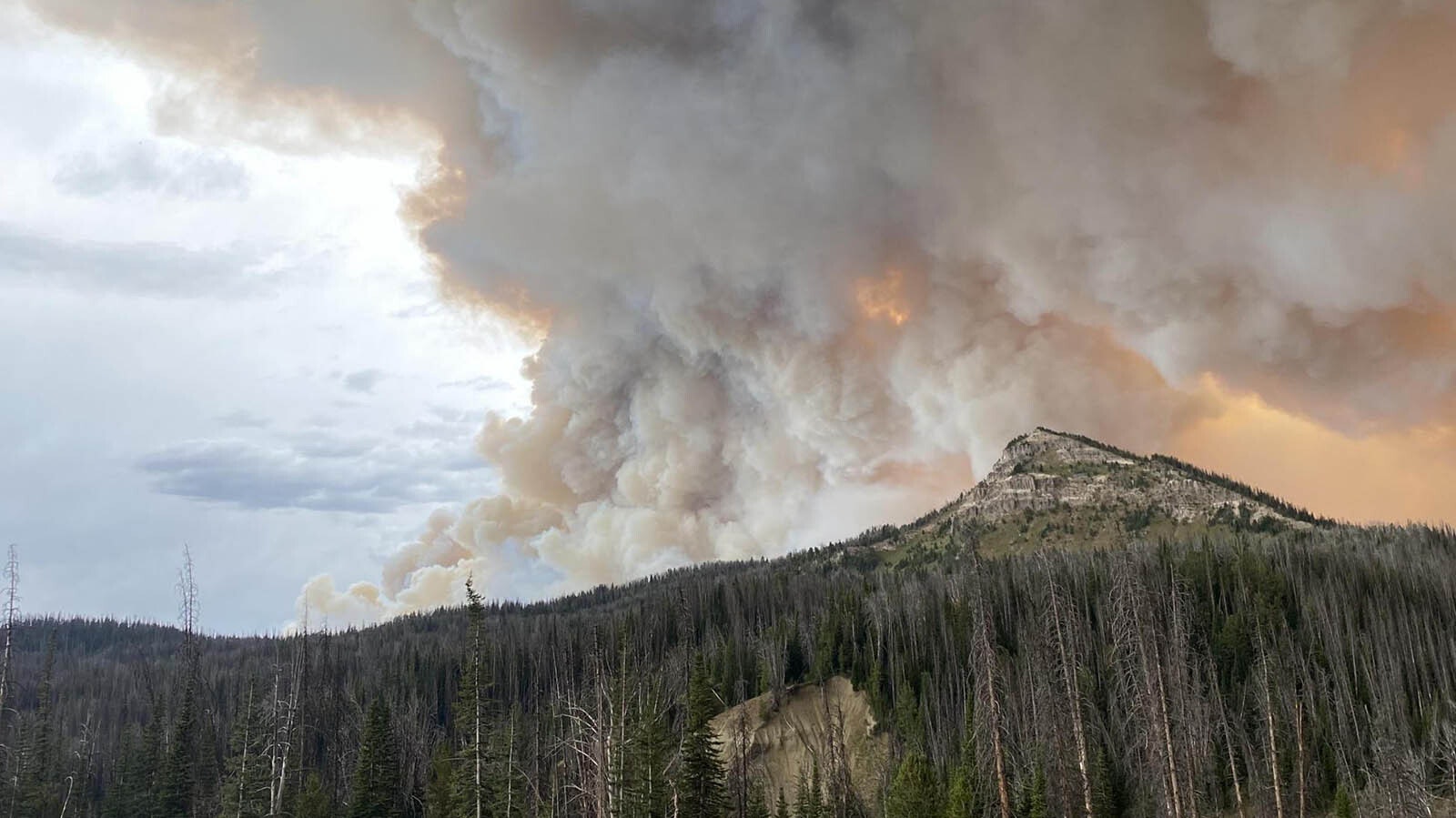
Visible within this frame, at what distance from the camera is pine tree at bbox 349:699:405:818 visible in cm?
8231

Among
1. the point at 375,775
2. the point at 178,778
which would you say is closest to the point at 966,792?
the point at 375,775

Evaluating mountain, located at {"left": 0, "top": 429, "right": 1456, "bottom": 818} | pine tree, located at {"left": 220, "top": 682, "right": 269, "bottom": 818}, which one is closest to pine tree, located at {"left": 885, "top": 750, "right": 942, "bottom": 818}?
mountain, located at {"left": 0, "top": 429, "right": 1456, "bottom": 818}

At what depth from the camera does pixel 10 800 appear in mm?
90062

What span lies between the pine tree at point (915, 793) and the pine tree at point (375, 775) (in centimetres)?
4351

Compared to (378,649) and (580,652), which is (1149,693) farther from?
(378,649)

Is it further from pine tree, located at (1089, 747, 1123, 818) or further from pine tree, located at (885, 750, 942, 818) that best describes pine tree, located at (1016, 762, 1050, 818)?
pine tree, located at (885, 750, 942, 818)

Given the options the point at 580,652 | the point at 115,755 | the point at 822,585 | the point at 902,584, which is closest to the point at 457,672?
the point at 580,652

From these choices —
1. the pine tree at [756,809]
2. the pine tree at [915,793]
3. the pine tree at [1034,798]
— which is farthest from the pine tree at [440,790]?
the pine tree at [1034,798]

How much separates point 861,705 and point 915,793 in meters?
56.0

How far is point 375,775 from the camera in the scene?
84.4 metres

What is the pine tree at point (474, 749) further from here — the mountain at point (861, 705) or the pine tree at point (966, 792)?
the pine tree at point (966, 792)

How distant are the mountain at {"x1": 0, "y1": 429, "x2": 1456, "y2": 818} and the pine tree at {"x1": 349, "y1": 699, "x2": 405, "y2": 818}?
32 centimetres

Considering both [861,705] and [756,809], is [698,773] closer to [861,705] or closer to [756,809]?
[756,809]

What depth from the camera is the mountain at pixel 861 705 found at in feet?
210
